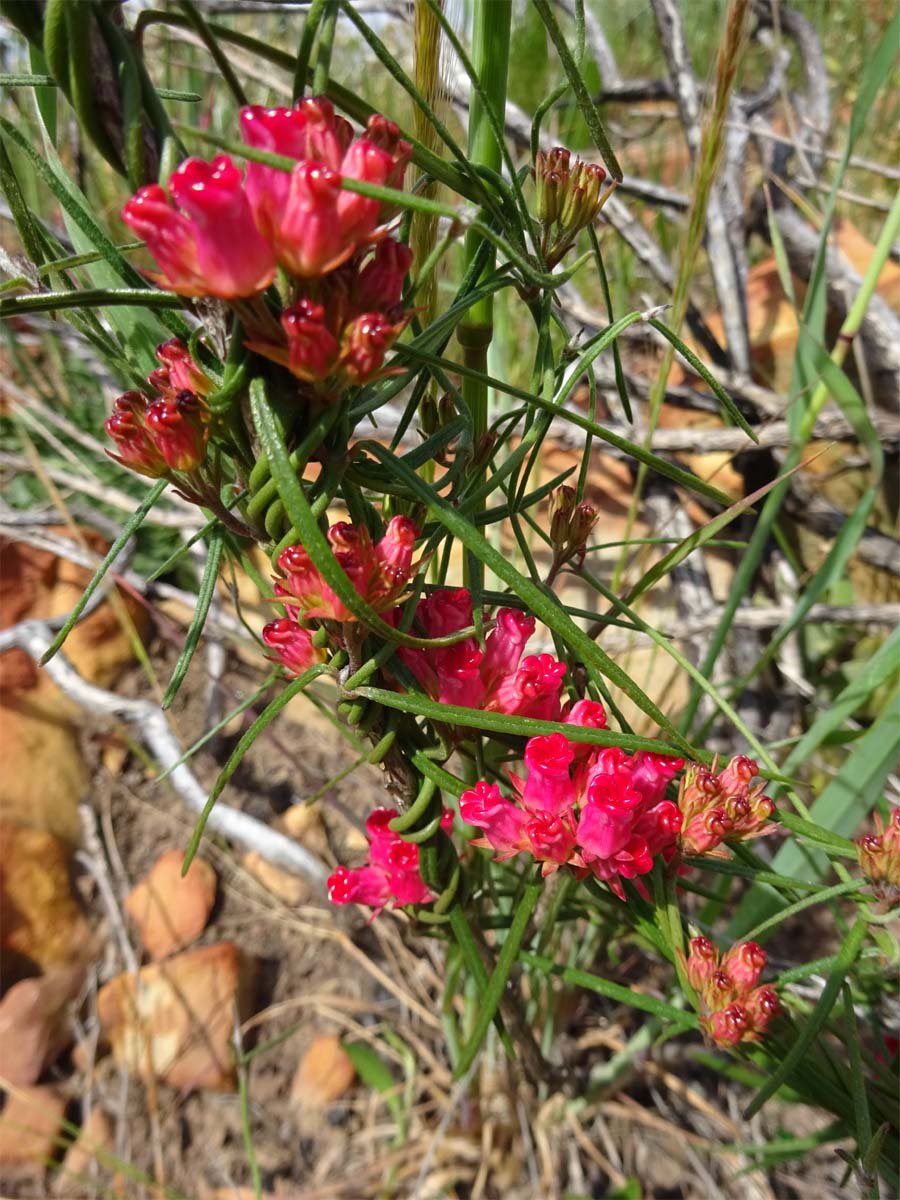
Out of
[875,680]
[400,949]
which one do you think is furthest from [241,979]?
[875,680]

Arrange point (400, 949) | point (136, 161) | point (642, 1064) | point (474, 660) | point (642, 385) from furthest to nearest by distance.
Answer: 1. point (642, 385)
2. point (400, 949)
3. point (642, 1064)
4. point (474, 660)
5. point (136, 161)

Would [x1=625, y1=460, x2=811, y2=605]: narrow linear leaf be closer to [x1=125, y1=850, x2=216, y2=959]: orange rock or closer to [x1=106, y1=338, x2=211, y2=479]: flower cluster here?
[x1=106, y1=338, x2=211, y2=479]: flower cluster

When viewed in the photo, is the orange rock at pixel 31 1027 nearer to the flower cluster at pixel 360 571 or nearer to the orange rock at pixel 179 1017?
the orange rock at pixel 179 1017

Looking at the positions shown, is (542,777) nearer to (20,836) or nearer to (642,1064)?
(642,1064)

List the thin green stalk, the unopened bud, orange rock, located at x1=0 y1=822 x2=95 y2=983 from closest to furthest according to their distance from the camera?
the unopened bud → the thin green stalk → orange rock, located at x1=0 y1=822 x2=95 y2=983

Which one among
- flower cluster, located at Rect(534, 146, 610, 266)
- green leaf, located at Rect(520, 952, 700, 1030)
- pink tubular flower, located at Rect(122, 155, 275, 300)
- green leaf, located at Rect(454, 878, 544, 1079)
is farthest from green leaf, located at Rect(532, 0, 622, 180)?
green leaf, located at Rect(520, 952, 700, 1030)

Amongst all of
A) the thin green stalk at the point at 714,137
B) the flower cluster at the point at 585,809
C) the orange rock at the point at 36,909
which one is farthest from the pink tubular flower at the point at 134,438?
the orange rock at the point at 36,909
